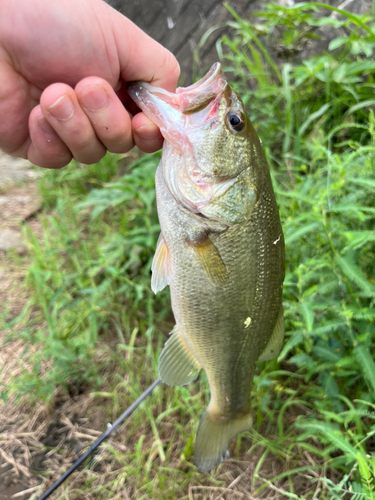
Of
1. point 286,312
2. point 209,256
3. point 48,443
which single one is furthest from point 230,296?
point 48,443

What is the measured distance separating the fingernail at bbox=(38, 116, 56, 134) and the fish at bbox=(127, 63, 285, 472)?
37cm

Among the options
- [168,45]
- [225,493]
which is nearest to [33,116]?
[225,493]

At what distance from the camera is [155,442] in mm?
2098

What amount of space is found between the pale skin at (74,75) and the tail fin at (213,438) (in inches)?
53.8

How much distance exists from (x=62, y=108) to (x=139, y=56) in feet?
1.40

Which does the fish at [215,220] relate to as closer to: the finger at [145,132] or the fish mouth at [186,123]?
the fish mouth at [186,123]

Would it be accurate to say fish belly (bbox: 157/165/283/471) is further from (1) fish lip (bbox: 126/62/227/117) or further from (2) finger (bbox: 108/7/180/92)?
(2) finger (bbox: 108/7/180/92)

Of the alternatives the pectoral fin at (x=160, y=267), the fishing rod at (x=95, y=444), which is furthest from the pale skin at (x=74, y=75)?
the fishing rod at (x=95, y=444)

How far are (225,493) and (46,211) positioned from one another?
9.91 feet

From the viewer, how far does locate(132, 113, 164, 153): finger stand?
1370 mm

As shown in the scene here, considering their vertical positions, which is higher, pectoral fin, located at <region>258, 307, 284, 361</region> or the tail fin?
pectoral fin, located at <region>258, 307, 284, 361</region>

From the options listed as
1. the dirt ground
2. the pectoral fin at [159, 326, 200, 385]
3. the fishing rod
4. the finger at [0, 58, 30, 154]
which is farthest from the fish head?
the dirt ground

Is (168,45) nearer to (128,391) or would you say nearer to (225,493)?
(128,391)

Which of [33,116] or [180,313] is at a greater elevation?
[33,116]
